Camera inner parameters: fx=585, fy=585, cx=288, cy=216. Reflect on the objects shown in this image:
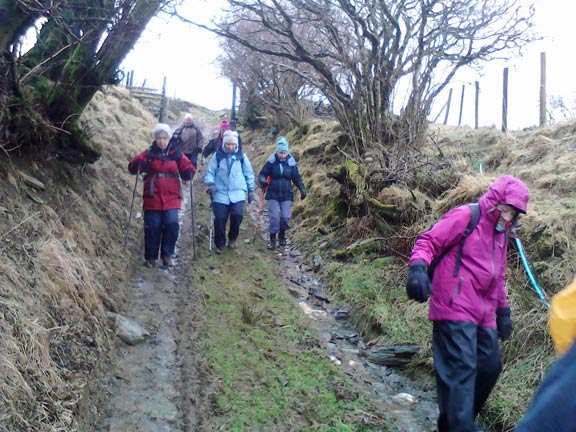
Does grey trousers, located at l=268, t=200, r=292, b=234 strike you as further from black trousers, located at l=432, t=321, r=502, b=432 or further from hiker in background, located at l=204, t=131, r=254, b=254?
black trousers, located at l=432, t=321, r=502, b=432

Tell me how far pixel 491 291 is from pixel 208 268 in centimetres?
529

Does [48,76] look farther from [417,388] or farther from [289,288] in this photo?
[417,388]

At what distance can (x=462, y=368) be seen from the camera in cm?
434

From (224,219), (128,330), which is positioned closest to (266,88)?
(224,219)

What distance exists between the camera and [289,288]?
8695 mm

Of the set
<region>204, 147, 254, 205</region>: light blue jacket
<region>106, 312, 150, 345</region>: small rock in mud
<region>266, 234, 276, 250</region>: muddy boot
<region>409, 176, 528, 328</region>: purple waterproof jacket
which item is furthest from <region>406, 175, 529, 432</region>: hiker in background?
<region>266, 234, 276, 250</region>: muddy boot

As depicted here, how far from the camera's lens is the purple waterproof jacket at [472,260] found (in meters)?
4.45

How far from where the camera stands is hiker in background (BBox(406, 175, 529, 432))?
4.36 meters

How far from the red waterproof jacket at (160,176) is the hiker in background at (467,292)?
200 inches

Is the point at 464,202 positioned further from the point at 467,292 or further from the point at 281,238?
the point at 281,238

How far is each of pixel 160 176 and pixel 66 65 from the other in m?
2.02

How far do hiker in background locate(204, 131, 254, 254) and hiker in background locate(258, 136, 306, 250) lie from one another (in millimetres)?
765

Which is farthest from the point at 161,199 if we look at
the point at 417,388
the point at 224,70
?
the point at 224,70

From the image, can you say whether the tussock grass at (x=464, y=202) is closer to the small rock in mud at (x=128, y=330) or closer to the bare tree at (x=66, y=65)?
the small rock in mud at (x=128, y=330)
